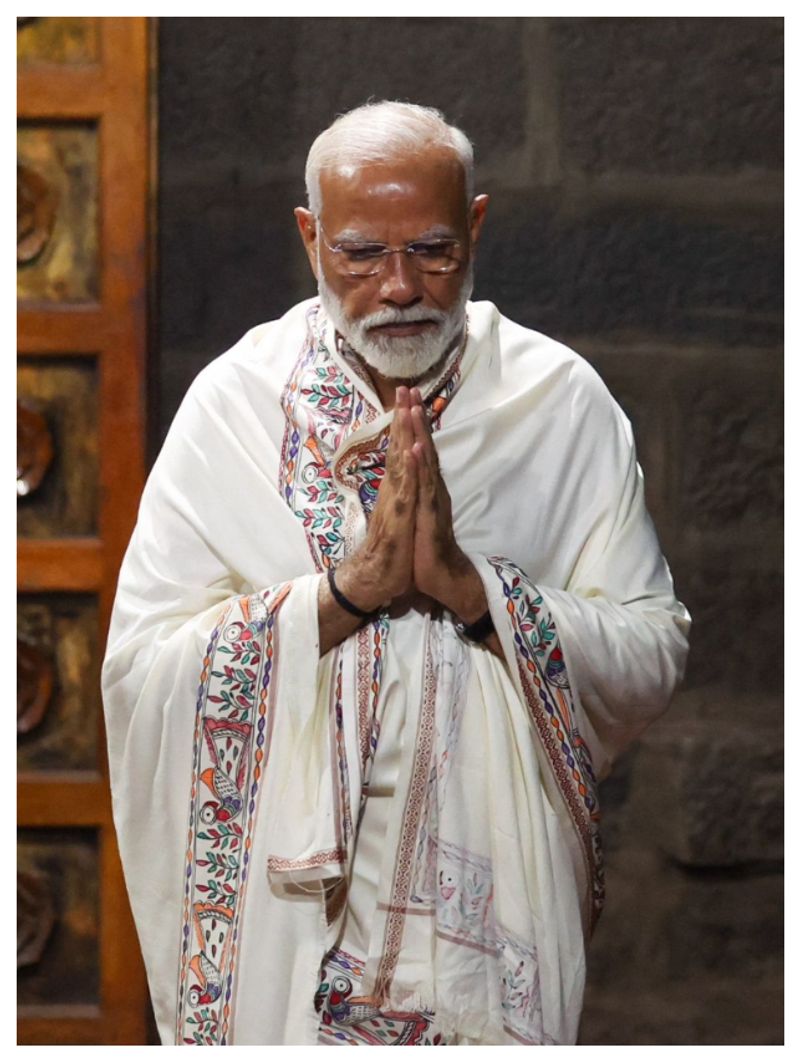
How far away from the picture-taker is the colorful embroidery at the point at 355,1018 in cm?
260

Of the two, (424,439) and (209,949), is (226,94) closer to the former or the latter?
(424,439)

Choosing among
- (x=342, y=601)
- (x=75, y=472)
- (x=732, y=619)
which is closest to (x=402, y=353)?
(x=342, y=601)

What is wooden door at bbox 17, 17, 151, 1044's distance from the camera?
12.4 ft

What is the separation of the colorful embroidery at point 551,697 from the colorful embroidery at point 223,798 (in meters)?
0.33

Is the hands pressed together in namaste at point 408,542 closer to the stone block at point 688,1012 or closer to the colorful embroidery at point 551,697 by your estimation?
the colorful embroidery at point 551,697

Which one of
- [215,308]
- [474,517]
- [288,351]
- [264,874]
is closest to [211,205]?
[215,308]

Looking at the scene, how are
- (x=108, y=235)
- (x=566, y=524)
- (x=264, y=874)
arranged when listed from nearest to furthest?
(x=264, y=874)
(x=566, y=524)
(x=108, y=235)

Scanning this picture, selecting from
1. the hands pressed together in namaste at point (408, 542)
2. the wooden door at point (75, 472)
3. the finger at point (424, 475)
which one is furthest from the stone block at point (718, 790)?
the finger at point (424, 475)

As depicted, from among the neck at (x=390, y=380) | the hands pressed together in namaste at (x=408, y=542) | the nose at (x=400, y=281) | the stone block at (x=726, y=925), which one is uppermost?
the nose at (x=400, y=281)

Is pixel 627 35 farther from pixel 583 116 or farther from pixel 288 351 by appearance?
pixel 288 351

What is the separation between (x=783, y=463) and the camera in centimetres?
397

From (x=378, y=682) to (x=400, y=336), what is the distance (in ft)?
1.60

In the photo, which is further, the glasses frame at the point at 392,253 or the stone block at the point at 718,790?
the stone block at the point at 718,790

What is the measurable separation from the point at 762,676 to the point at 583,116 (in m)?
1.25
